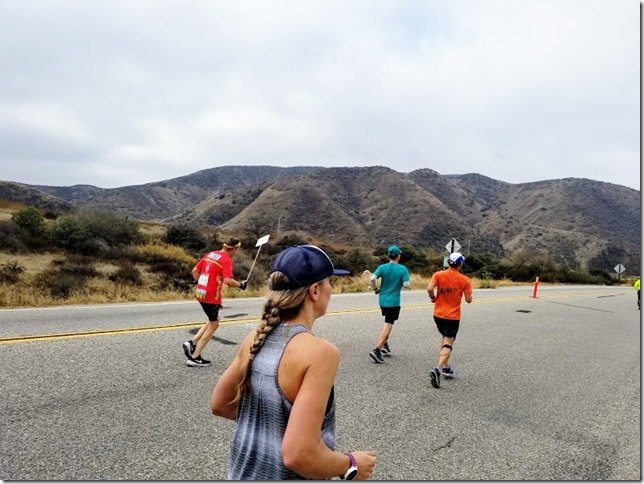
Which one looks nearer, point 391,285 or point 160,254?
point 391,285

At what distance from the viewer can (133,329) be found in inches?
358

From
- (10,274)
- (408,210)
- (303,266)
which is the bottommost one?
(10,274)

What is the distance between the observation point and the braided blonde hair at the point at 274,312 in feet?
6.66

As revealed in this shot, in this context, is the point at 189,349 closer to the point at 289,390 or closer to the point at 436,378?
the point at 436,378

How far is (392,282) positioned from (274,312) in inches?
254

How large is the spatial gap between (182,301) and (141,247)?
1724 cm

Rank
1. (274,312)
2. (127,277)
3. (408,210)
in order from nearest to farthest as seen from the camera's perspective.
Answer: (274,312) → (127,277) → (408,210)

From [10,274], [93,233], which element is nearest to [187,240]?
[93,233]

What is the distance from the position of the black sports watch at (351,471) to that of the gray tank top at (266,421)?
95mm

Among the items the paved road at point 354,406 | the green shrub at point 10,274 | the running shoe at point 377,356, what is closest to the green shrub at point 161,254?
the green shrub at point 10,274

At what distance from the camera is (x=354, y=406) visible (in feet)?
18.5

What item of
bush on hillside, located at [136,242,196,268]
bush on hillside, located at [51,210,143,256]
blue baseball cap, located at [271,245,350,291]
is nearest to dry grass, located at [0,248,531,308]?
bush on hillside, located at [136,242,196,268]

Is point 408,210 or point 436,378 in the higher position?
point 408,210

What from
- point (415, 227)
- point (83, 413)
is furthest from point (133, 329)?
point (415, 227)
